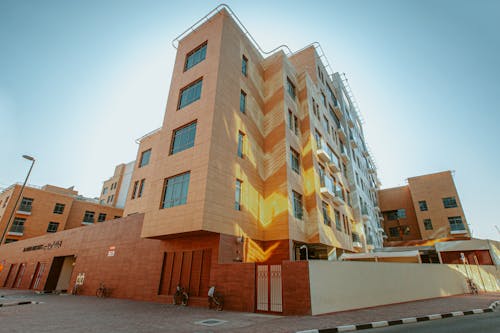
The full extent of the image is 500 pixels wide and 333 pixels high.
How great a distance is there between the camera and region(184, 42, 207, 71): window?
2071 centimetres

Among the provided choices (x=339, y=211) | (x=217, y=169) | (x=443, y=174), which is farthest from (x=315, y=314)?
(x=443, y=174)

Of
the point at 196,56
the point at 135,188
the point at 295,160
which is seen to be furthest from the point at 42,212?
the point at 295,160

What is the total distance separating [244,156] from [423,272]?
1516 centimetres

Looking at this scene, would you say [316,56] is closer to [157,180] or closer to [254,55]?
[254,55]

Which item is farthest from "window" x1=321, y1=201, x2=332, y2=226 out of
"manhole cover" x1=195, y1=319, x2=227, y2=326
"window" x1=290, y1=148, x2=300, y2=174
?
"manhole cover" x1=195, y1=319, x2=227, y2=326

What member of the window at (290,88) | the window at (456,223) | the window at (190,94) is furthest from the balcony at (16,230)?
the window at (456,223)

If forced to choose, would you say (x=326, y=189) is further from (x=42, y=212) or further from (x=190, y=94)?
(x=42, y=212)

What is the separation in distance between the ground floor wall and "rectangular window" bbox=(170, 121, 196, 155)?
6118 mm

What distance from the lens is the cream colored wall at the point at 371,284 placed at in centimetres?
1137

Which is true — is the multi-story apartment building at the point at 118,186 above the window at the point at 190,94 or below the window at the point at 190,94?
above

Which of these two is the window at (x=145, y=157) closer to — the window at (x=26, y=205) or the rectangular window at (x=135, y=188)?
the rectangular window at (x=135, y=188)

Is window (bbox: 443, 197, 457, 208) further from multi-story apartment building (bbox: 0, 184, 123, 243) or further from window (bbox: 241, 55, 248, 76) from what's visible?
multi-story apartment building (bbox: 0, 184, 123, 243)

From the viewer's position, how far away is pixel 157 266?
57.6 ft

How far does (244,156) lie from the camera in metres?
19.0
